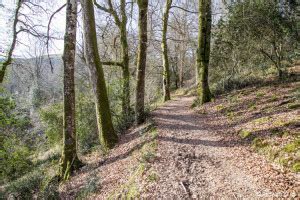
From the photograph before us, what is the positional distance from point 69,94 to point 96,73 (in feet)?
3.67

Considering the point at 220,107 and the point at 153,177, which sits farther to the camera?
the point at 220,107

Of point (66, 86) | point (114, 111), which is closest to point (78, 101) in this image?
point (114, 111)

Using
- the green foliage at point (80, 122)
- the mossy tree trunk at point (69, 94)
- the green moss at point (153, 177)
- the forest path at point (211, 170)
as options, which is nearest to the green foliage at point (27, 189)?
the mossy tree trunk at point (69, 94)

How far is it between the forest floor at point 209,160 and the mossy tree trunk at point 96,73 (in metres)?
0.57

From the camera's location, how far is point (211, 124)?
7934mm

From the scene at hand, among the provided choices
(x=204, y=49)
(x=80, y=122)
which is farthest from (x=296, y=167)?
(x=80, y=122)

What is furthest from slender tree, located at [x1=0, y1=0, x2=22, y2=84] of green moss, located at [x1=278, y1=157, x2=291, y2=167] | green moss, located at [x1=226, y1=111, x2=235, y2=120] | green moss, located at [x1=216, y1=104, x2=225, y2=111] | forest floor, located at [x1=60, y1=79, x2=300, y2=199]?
green moss, located at [x1=278, y1=157, x2=291, y2=167]

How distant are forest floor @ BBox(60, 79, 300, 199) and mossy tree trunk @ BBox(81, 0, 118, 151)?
0.57 meters

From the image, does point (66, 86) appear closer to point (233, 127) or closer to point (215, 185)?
point (215, 185)

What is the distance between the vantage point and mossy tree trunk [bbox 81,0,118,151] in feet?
22.1

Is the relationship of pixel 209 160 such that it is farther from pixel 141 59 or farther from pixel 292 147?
pixel 141 59

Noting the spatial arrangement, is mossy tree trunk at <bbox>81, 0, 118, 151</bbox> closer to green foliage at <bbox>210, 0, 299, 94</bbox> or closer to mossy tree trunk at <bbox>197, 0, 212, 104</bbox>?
mossy tree trunk at <bbox>197, 0, 212, 104</bbox>

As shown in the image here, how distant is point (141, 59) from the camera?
870cm

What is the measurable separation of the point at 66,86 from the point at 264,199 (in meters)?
5.53
